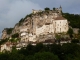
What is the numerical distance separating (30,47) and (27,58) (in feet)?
35.2

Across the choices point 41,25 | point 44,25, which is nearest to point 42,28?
point 44,25

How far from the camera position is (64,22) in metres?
100

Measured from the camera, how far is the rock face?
99.6 metres

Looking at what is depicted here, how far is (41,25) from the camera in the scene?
103 meters

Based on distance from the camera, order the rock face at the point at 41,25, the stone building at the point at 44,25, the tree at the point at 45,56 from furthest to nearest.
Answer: the stone building at the point at 44,25 < the rock face at the point at 41,25 < the tree at the point at 45,56

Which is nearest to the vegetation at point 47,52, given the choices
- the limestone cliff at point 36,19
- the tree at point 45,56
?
the tree at point 45,56

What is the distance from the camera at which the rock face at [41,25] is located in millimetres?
99625

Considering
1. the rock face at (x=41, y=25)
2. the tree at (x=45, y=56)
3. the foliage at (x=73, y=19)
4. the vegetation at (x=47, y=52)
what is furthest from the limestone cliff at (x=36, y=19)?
the tree at (x=45, y=56)

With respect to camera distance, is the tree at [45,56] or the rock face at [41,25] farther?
the rock face at [41,25]

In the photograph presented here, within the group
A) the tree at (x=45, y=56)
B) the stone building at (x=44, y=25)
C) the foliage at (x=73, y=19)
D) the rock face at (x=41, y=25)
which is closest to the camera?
the tree at (x=45, y=56)

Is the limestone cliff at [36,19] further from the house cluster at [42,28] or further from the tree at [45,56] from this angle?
the tree at [45,56]

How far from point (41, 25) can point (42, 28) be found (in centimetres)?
170

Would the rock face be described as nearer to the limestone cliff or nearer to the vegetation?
the limestone cliff

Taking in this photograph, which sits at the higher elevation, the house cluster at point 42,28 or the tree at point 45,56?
the house cluster at point 42,28
